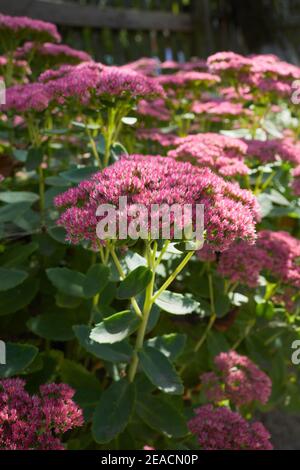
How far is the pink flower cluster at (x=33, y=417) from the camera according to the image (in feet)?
3.15

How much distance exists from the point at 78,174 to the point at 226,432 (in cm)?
80

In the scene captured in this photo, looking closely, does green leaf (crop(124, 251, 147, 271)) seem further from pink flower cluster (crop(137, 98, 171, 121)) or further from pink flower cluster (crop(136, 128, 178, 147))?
pink flower cluster (crop(137, 98, 171, 121))

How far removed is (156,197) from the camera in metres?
1.02

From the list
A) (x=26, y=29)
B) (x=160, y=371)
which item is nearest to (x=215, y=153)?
(x=160, y=371)

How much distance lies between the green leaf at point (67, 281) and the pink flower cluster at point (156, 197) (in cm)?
37

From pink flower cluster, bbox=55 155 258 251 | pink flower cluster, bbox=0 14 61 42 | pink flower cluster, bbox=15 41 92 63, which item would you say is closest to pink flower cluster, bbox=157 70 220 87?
pink flower cluster, bbox=15 41 92 63

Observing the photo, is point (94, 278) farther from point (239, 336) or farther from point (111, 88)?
point (239, 336)

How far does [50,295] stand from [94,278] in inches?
19.3

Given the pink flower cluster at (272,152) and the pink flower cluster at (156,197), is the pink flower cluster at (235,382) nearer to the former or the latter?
the pink flower cluster at (156,197)

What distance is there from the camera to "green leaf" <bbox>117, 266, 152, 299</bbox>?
42.4 inches

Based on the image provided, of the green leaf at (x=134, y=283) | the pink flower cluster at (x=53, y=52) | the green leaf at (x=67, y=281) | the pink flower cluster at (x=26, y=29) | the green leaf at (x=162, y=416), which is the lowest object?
the green leaf at (x=162, y=416)

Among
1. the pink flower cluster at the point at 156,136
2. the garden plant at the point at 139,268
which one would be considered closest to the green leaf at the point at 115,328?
the garden plant at the point at 139,268

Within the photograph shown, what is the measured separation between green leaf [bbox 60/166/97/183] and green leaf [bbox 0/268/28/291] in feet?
1.08

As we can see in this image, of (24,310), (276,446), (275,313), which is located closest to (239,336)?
(275,313)
